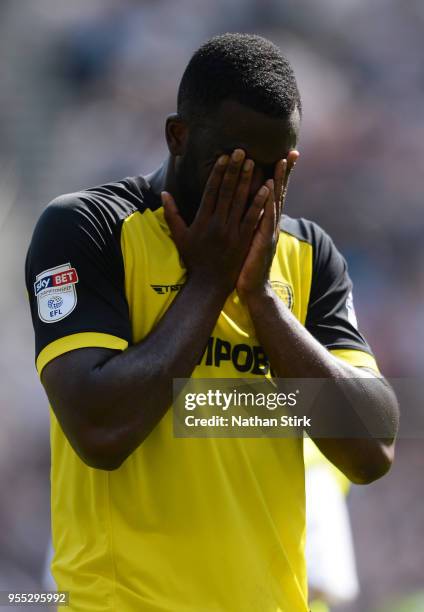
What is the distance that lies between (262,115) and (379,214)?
3.79m

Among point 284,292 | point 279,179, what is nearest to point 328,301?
point 284,292

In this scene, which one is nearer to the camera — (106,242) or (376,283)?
(106,242)

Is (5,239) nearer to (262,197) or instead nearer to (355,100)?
(355,100)

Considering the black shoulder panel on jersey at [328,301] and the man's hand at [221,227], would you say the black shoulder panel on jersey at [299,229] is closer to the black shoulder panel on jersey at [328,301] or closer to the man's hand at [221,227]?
the black shoulder panel on jersey at [328,301]

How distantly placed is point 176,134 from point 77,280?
1.56ft

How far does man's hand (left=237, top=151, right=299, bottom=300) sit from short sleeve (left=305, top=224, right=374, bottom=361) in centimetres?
24

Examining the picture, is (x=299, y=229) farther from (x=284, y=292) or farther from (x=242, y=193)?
(x=242, y=193)

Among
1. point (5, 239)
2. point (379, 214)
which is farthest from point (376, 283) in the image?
point (5, 239)

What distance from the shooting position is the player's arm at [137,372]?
1.84 m

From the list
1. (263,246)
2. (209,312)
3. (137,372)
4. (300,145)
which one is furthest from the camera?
(300,145)

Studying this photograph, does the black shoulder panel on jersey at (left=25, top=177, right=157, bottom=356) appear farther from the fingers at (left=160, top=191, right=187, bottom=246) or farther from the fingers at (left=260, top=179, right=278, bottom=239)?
the fingers at (left=260, top=179, right=278, bottom=239)

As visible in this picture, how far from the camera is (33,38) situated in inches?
227

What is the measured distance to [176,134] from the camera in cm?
218

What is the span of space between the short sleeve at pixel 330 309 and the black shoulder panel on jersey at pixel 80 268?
53cm
